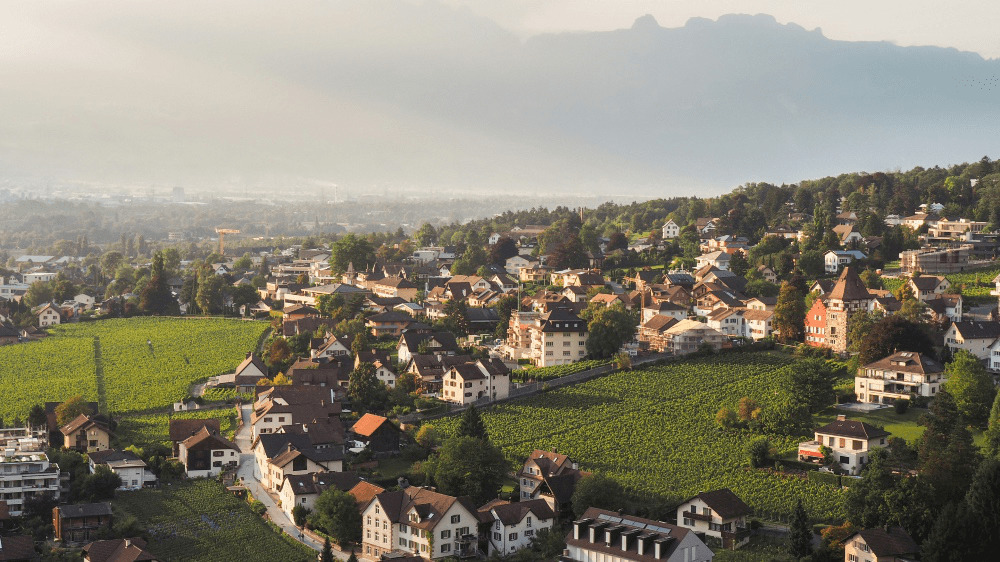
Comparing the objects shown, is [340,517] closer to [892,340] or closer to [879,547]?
[879,547]

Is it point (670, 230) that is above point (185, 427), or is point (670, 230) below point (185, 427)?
above

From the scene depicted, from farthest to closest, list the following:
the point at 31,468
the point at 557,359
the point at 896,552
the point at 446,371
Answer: the point at 557,359
the point at 446,371
the point at 31,468
the point at 896,552

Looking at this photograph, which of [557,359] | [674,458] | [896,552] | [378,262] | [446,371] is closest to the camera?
[896,552]

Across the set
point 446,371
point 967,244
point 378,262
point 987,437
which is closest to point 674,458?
point 987,437

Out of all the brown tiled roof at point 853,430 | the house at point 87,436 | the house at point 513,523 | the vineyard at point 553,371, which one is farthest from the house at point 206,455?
the brown tiled roof at point 853,430

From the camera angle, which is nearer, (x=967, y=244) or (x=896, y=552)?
(x=896, y=552)

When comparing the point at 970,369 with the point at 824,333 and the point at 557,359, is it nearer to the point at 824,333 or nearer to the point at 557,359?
the point at 824,333

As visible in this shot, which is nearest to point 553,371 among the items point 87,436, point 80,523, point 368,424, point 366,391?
point 366,391
